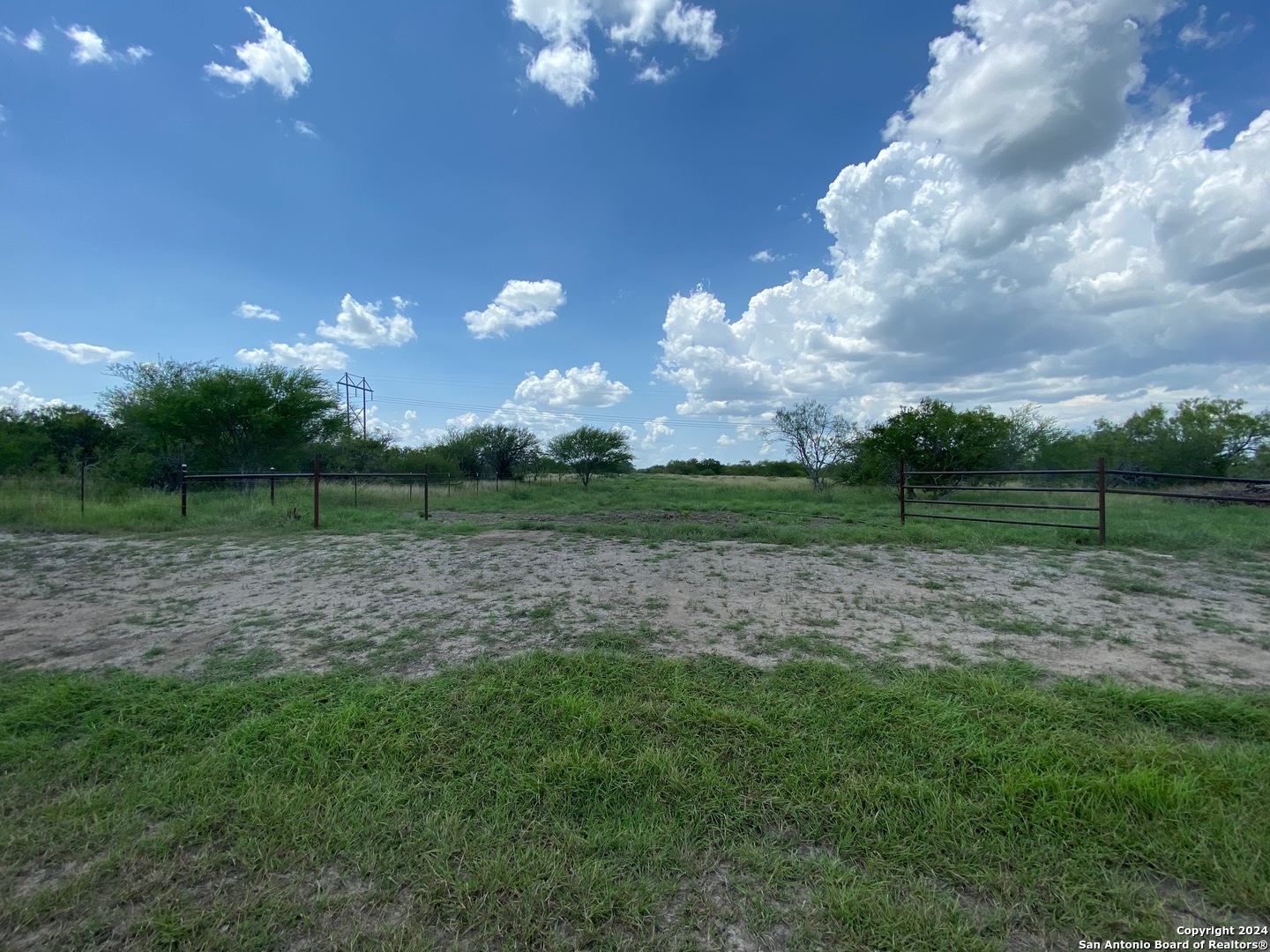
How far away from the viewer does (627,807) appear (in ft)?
6.15

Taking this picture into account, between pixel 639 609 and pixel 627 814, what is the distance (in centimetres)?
244

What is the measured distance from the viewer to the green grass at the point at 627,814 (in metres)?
1.44

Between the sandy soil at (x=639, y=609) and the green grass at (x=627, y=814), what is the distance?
595 millimetres

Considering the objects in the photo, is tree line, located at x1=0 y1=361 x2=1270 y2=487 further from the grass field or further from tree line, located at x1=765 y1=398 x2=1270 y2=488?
the grass field

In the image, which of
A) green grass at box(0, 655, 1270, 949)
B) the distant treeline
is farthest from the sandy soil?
the distant treeline

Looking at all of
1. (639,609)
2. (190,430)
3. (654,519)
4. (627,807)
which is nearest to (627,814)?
(627,807)

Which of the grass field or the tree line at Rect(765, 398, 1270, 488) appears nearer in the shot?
the grass field

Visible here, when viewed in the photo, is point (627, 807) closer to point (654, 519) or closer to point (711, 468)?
point (654, 519)

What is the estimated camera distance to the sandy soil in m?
3.27

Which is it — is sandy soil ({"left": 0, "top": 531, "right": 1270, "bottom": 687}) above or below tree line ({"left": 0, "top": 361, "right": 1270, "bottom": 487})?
below

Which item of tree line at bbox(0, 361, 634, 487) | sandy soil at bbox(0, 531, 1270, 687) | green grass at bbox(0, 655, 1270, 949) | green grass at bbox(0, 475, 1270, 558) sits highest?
tree line at bbox(0, 361, 634, 487)

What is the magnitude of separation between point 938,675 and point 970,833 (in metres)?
1.26

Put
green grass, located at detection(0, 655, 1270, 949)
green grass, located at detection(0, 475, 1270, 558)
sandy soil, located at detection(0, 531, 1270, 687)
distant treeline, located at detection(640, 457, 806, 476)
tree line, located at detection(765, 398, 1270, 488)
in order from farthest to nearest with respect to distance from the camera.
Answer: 1. distant treeline, located at detection(640, 457, 806, 476)
2. tree line, located at detection(765, 398, 1270, 488)
3. green grass, located at detection(0, 475, 1270, 558)
4. sandy soil, located at detection(0, 531, 1270, 687)
5. green grass, located at detection(0, 655, 1270, 949)

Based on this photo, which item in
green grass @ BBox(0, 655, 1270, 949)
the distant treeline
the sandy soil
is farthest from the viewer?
the distant treeline
